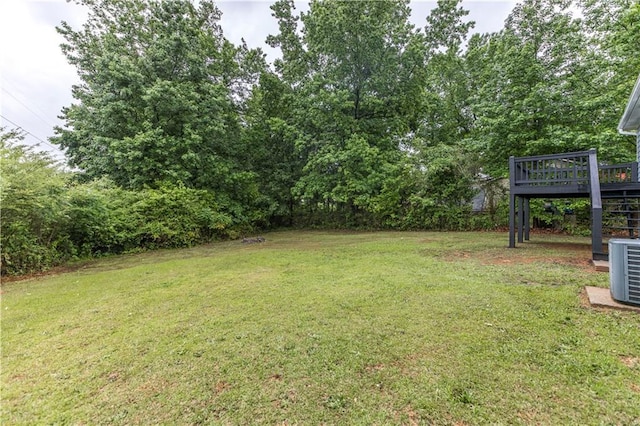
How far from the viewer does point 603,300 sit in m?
3.01

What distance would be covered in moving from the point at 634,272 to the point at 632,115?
4985 millimetres

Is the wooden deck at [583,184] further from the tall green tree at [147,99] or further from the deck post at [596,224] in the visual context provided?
the tall green tree at [147,99]

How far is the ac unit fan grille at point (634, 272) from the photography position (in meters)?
2.71

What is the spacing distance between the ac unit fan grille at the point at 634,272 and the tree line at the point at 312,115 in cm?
662

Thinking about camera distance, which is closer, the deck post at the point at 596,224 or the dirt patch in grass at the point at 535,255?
the deck post at the point at 596,224

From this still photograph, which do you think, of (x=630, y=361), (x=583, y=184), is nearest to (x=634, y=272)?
(x=630, y=361)

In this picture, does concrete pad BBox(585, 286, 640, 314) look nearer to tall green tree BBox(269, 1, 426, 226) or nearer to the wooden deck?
the wooden deck

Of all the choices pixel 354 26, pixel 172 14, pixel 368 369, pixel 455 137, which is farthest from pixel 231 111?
pixel 368 369

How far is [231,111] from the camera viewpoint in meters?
13.4

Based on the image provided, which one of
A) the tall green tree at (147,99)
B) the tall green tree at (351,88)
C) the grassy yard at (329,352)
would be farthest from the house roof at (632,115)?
the tall green tree at (147,99)

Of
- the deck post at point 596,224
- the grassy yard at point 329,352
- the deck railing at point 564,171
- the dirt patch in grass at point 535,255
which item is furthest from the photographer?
the deck railing at point 564,171

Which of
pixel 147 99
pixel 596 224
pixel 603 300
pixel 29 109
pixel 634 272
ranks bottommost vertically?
pixel 603 300

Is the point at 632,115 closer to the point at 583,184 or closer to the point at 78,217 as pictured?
the point at 583,184

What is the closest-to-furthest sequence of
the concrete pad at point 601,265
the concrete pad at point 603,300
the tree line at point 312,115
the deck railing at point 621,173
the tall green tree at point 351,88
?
the concrete pad at point 603,300
the concrete pad at point 601,265
the deck railing at point 621,173
the tree line at point 312,115
the tall green tree at point 351,88
